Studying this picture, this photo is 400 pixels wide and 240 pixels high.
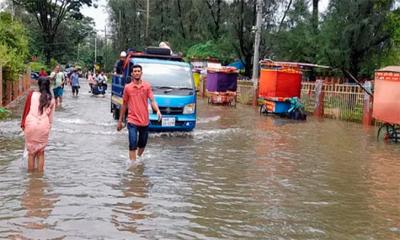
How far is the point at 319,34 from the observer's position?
3042 cm

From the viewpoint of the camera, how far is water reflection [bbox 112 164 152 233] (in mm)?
6234

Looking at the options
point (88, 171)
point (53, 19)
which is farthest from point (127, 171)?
point (53, 19)

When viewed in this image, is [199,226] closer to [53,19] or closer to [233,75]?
[233,75]

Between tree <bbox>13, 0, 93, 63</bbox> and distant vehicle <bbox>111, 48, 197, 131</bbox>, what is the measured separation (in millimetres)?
44999

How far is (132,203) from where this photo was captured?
7191mm

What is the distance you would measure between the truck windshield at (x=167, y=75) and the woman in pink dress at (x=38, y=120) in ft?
20.5

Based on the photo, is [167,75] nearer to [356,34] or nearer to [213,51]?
[356,34]

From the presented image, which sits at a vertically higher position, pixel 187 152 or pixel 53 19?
pixel 53 19

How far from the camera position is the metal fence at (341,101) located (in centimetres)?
2202

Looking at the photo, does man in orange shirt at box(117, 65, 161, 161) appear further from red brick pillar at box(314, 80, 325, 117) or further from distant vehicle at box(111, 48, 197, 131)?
red brick pillar at box(314, 80, 325, 117)

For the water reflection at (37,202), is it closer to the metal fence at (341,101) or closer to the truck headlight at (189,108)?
the truck headlight at (189,108)

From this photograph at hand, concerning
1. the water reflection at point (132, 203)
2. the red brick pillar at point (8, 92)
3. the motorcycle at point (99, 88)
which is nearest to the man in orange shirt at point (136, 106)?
the water reflection at point (132, 203)

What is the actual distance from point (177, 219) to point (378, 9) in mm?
23557

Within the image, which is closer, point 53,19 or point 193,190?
point 193,190
